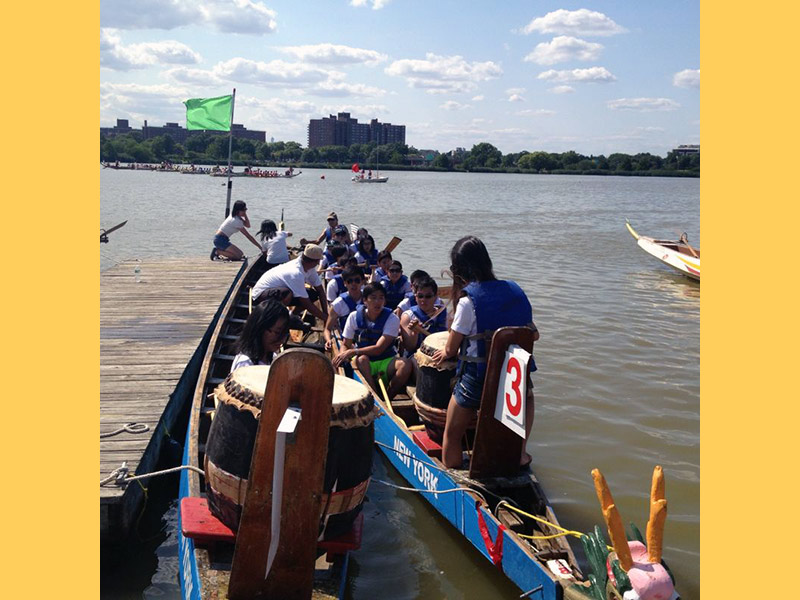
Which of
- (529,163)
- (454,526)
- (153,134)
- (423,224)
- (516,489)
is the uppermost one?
(153,134)

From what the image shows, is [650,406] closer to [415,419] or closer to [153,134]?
[415,419]

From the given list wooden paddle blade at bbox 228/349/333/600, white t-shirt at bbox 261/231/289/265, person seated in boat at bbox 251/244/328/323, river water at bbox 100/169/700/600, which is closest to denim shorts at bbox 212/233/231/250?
river water at bbox 100/169/700/600

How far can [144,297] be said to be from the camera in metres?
11.7

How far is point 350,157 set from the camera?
14350 centimetres

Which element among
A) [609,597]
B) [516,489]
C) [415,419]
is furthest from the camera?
[415,419]

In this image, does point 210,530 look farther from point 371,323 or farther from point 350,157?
point 350,157

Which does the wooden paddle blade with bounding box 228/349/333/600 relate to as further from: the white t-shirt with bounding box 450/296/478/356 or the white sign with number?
the white t-shirt with bounding box 450/296/478/356

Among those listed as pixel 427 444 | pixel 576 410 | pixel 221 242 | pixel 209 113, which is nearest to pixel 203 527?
pixel 427 444

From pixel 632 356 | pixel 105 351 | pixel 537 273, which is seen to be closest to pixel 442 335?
pixel 105 351

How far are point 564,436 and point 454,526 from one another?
3249 mm

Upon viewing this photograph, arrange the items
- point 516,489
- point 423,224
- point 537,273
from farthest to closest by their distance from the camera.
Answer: point 423,224 < point 537,273 < point 516,489

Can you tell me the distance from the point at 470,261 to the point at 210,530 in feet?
8.13

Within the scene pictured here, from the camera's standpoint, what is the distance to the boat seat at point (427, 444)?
6.10 metres

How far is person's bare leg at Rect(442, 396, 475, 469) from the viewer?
550 cm
